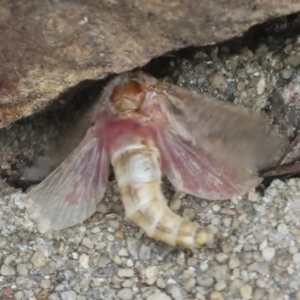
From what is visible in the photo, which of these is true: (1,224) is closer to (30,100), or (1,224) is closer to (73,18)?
(30,100)

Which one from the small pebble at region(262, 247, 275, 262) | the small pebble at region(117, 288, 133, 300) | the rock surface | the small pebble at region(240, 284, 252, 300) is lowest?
the small pebble at region(117, 288, 133, 300)

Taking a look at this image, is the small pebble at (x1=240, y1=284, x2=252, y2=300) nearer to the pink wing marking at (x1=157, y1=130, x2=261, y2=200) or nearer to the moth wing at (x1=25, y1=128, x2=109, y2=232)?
the pink wing marking at (x1=157, y1=130, x2=261, y2=200)

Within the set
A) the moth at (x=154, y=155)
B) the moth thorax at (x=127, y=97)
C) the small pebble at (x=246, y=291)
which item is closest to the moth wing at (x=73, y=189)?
the moth at (x=154, y=155)

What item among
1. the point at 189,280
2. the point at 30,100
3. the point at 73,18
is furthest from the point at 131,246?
the point at 73,18

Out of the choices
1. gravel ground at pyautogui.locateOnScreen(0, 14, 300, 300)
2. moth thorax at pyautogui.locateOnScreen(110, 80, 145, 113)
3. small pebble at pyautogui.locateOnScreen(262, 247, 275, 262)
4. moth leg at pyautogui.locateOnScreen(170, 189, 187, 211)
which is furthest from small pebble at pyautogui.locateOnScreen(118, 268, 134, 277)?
moth thorax at pyautogui.locateOnScreen(110, 80, 145, 113)

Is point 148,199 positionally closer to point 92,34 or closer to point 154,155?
point 154,155

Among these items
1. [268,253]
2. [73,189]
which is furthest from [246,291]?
[73,189]
